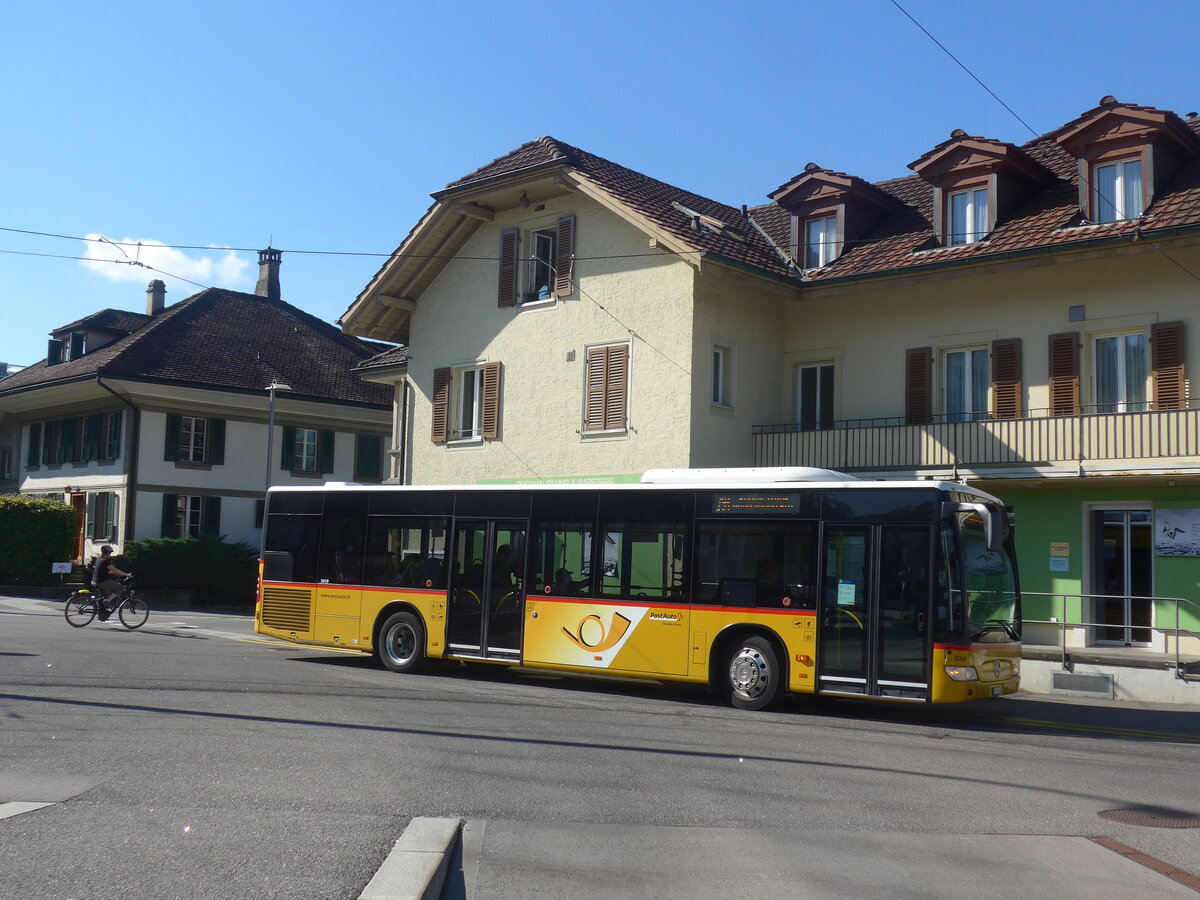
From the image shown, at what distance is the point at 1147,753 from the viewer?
1234 cm

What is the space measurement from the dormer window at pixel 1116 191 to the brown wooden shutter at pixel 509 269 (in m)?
11.8

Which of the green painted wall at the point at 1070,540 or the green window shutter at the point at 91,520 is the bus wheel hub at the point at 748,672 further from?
the green window shutter at the point at 91,520

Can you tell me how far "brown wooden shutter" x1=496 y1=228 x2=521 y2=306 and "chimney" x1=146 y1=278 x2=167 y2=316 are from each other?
27720mm

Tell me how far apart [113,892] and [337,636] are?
13.7m

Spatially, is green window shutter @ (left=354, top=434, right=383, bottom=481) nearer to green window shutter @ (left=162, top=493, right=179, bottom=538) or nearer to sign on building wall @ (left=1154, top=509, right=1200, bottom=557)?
green window shutter @ (left=162, top=493, right=179, bottom=538)

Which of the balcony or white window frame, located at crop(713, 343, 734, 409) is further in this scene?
white window frame, located at crop(713, 343, 734, 409)

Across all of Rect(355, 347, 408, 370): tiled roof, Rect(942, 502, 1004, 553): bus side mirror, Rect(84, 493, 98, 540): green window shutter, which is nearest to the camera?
Rect(942, 502, 1004, 553): bus side mirror

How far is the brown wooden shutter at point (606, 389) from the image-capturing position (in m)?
24.2

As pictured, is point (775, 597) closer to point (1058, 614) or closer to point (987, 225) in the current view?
point (1058, 614)

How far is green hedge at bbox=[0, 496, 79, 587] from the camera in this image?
37000 mm

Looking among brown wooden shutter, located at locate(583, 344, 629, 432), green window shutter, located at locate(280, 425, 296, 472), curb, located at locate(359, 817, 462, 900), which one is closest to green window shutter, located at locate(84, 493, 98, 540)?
green window shutter, located at locate(280, 425, 296, 472)

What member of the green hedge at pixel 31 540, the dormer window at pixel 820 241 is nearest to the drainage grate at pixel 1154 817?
the dormer window at pixel 820 241

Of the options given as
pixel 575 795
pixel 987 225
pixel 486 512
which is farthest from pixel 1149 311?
pixel 575 795

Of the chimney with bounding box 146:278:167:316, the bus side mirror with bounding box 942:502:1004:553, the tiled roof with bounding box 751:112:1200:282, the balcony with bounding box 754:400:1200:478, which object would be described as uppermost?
the chimney with bounding box 146:278:167:316
